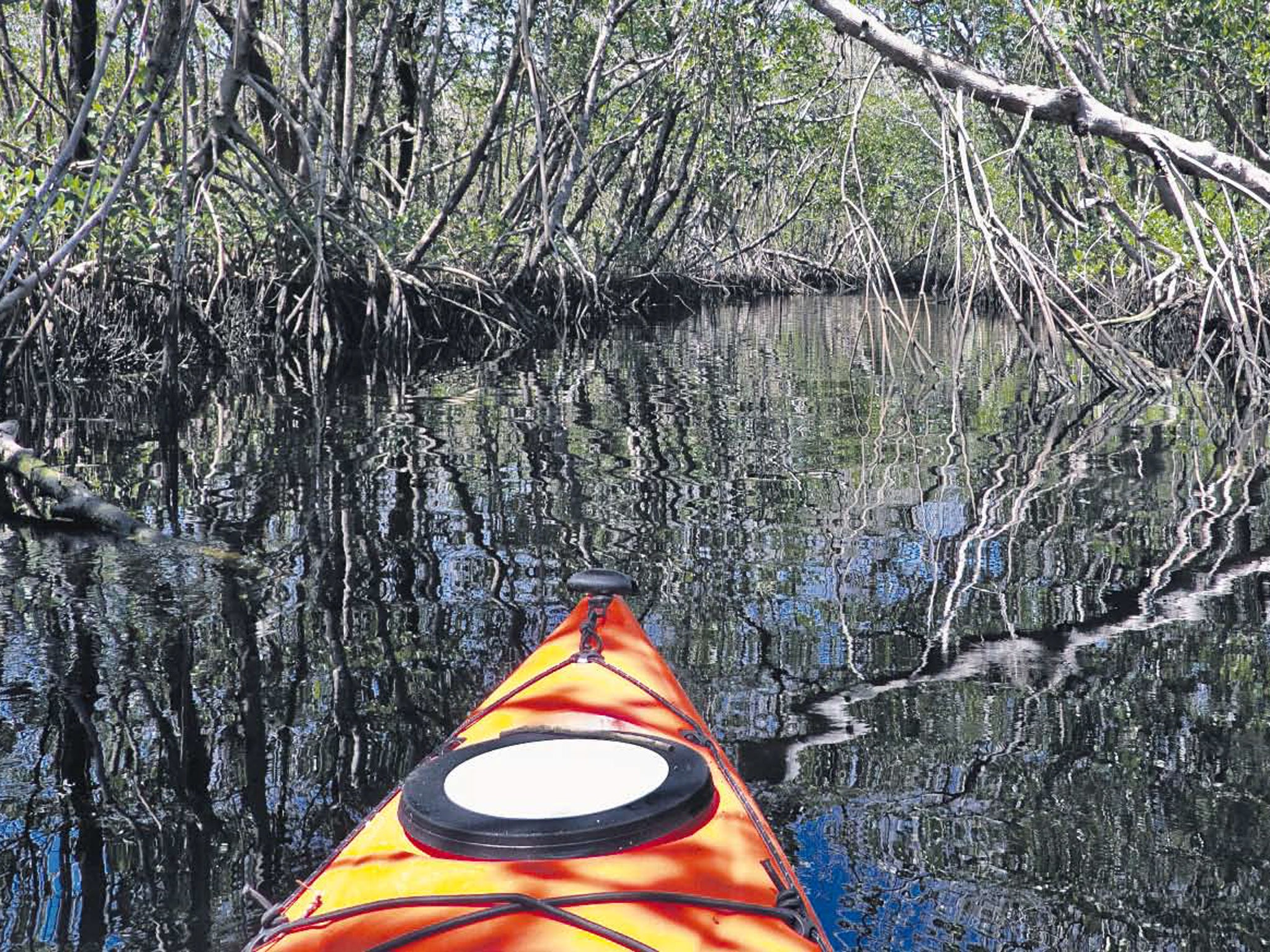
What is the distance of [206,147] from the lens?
853cm

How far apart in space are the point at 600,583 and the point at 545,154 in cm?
322

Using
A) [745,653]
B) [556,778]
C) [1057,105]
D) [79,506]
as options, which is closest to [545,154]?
[1057,105]

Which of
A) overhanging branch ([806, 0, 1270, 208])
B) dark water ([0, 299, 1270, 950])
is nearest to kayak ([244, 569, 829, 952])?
dark water ([0, 299, 1270, 950])

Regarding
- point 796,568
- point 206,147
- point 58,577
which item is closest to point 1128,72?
point 206,147

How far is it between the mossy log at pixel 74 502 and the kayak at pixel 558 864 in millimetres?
3420

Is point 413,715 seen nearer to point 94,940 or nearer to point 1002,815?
point 94,940

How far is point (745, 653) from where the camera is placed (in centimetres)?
395

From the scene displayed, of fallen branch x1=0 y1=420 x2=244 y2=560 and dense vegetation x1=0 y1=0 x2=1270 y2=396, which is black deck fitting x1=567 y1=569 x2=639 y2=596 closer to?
dense vegetation x1=0 y1=0 x2=1270 y2=396

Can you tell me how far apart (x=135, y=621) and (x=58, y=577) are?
29.4 inches

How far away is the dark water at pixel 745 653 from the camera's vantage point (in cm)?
254

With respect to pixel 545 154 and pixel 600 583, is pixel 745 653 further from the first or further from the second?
pixel 545 154

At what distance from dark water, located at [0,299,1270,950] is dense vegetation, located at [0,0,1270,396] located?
919mm

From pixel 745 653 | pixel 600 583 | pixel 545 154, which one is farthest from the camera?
pixel 545 154

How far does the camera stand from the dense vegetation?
Answer: 5484mm
